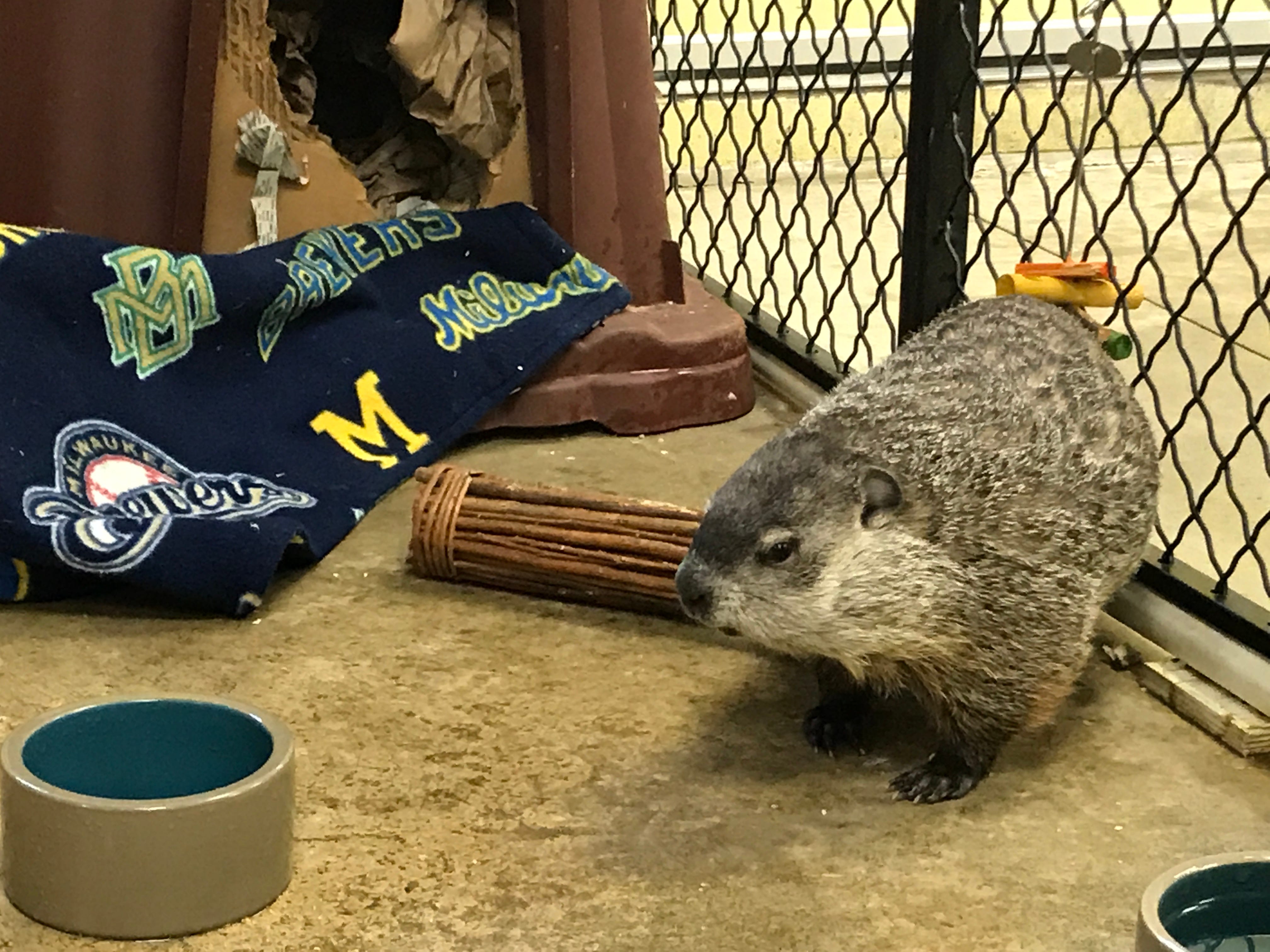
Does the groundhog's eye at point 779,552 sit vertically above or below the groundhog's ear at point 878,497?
Result: below

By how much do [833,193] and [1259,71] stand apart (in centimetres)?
276

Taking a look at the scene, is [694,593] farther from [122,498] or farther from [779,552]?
[122,498]

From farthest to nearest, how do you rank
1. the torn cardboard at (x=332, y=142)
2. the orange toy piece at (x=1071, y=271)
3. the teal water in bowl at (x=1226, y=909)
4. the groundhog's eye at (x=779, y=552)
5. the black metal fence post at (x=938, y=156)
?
the torn cardboard at (x=332, y=142)
the black metal fence post at (x=938, y=156)
the orange toy piece at (x=1071, y=271)
the groundhog's eye at (x=779, y=552)
the teal water in bowl at (x=1226, y=909)

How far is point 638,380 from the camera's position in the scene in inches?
94.5

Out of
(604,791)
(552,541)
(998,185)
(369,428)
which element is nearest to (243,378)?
(369,428)

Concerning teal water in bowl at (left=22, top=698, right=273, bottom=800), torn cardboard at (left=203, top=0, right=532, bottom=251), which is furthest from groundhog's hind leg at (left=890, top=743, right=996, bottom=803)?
torn cardboard at (left=203, top=0, right=532, bottom=251)

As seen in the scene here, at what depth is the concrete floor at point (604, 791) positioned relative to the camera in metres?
1.28

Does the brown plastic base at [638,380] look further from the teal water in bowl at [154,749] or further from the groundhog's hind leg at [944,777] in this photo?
the teal water in bowl at [154,749]

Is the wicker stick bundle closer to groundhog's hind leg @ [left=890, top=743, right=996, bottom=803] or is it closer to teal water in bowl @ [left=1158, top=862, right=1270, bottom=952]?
groundhog's hind leg @ [left=890, top=743, right=996, bottom=803]

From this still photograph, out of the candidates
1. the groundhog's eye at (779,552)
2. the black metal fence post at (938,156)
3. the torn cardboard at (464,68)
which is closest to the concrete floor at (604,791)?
the groundhog's eye at (779,552)

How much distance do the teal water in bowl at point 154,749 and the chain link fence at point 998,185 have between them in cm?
100

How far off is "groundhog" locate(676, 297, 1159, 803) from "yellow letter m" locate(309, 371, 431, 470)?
2.40 feet

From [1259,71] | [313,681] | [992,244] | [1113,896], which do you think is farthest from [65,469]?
[992,244]

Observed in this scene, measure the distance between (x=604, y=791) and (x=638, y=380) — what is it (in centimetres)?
102
